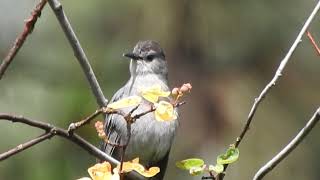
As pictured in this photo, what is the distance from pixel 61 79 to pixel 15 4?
4.14ft

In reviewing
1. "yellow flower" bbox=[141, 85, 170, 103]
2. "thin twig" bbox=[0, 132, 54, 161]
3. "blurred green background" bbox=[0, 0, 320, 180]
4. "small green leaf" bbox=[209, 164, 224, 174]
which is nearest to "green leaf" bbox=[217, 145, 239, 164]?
"small green leaf" bbox=[209, 164, 224, 174]

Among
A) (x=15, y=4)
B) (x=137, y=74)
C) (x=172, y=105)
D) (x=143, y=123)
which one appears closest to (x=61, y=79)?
(x=15, y=4)

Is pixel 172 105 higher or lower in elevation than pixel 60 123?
higher

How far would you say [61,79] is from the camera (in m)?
7.39

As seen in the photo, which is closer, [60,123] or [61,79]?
[60,123]

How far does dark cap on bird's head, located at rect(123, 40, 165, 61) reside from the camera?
5008mm

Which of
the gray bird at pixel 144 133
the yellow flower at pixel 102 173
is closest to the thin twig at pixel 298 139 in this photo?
the yellow flower at pixel 102 173

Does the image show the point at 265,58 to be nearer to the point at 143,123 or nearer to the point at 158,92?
the point at 143,123

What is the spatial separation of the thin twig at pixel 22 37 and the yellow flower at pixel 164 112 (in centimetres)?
54

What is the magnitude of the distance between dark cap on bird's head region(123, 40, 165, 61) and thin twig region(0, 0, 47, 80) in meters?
3.02

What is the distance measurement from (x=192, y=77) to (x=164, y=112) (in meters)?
4.58

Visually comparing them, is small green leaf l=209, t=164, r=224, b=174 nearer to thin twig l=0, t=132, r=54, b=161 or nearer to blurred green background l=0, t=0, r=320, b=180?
thin twig l=0, t=132, r=54, b=161

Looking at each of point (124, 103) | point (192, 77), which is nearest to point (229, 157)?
point (124, 103)

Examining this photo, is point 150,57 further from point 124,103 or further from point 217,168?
point 124,103
